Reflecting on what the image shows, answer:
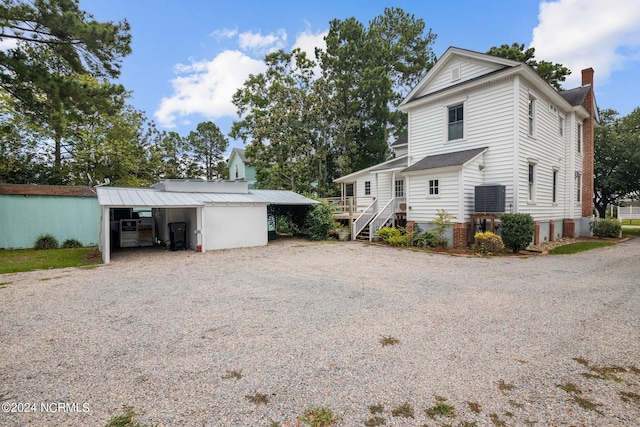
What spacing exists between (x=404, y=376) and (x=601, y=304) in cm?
493

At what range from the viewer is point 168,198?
43.1 ft

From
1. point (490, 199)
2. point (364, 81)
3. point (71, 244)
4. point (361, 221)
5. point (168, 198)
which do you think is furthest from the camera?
→ point (364, 81)

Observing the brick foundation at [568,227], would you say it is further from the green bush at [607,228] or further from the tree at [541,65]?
the tree at [541,65]

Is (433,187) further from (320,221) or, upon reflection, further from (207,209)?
(207,209)

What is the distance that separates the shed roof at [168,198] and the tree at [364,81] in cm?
1150

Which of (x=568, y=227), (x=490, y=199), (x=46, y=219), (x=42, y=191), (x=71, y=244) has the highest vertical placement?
(x=42, y=191)

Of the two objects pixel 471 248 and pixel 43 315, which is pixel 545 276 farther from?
pixel 43 315

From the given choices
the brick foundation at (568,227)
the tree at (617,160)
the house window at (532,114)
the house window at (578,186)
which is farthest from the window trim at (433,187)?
the tree at (617,160)

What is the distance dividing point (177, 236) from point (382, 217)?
33.5 feet

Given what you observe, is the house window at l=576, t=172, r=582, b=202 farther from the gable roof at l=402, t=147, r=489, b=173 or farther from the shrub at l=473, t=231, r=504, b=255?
the shrub at l=473, t=231, r=504, b=255

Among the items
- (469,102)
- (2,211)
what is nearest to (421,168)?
(469,102)

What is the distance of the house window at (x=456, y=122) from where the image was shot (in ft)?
47.8

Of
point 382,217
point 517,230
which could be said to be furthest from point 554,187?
point 382,217

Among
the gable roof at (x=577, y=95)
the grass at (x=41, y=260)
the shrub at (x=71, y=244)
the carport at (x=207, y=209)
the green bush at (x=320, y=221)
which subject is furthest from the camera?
the green bush at (x=320, y=221)
